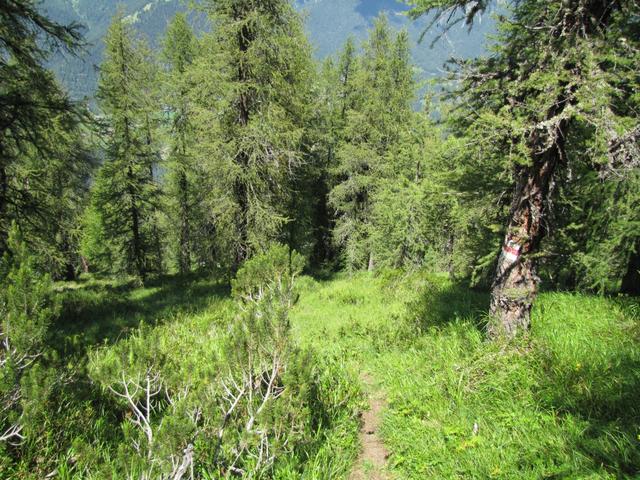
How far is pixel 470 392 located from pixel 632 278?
232 inches

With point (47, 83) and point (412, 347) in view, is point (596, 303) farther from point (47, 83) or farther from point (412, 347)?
point (47, 83)

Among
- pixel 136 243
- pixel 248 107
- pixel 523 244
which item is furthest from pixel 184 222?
pixel 523 244

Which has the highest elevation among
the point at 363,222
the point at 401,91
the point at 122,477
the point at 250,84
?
the point at 401,91

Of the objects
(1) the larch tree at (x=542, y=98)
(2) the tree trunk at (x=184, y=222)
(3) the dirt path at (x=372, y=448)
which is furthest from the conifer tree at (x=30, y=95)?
(2) the tree trunk at (x=184, y=222)

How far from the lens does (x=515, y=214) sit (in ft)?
15.8

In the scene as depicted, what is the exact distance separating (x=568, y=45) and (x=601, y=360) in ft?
12.1

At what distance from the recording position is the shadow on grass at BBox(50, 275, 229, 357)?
8562mm

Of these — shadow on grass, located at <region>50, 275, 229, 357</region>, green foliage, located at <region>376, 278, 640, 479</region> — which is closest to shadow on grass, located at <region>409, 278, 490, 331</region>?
green foliage, located at <region>376, 278, 640, 479</region>

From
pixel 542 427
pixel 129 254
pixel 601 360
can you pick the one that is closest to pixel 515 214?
pixel 601 360

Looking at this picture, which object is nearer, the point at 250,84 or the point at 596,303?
the point at 596,303

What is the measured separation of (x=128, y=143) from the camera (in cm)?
Answer: 1753

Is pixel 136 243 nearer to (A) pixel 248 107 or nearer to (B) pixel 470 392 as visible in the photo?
(A) pixel 248 107

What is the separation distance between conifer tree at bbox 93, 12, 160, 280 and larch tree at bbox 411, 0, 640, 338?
1681 centimetres

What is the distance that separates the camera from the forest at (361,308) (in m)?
3.21
